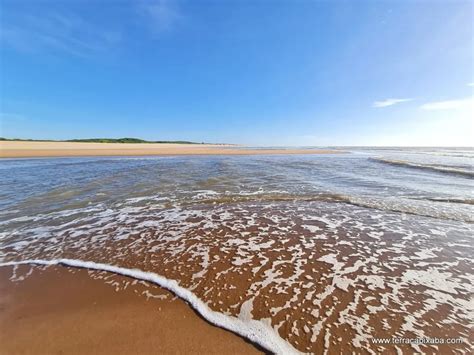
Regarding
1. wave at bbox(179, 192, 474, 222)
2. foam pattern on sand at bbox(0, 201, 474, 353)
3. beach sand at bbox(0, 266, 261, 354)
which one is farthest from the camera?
wave at bbox(179, 192, 474, 222)

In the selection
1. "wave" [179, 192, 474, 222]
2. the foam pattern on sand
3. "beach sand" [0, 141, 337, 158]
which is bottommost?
the foam pattern on sand

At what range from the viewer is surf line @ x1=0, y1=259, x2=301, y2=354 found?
2.06 metres

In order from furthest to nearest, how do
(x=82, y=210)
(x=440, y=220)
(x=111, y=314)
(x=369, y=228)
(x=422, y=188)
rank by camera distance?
(x=422, y=188) → (x=82, y=210) → (x=440, y=220) → (x=369, y=228) → (x=111, y=314)

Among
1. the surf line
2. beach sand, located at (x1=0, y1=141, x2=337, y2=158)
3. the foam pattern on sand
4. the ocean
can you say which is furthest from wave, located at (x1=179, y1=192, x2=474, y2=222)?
beach sand, located at (x1=0, y1=141, x2=337, y2=158)

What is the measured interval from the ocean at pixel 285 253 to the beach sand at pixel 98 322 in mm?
210

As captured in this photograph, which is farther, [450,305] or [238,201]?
[238,201]

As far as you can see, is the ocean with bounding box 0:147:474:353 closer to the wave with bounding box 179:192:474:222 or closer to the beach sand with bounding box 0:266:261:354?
the wave with bounding box 179:192:474:222

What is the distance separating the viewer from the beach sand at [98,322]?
202 centimetres

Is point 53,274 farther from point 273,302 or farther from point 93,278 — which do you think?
point 273,302

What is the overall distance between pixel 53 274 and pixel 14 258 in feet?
3.84

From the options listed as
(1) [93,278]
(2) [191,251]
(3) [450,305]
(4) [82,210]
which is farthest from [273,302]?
(4) [82,210]

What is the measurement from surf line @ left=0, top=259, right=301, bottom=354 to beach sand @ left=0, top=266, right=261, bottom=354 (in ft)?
0.28

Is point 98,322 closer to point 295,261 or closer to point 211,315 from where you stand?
point 211,315

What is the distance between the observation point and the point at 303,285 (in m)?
2.95
